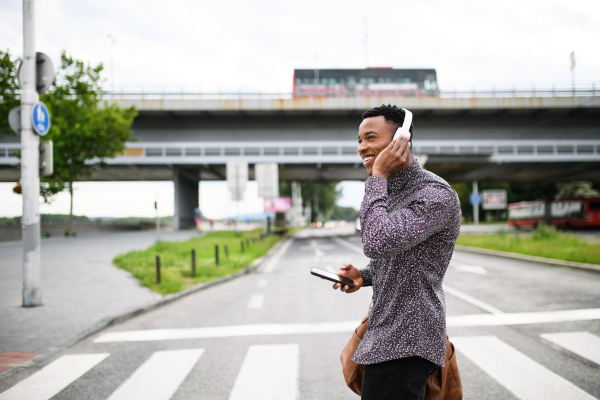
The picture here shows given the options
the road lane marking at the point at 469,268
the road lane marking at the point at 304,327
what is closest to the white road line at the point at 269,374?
the road lane marking at the point at 304,327

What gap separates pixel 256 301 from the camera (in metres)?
8.08

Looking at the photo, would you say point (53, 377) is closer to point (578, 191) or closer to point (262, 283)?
point (262, 283)

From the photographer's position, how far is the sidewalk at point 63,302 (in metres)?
5.48

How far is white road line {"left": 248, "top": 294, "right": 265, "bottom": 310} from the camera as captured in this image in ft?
24.9

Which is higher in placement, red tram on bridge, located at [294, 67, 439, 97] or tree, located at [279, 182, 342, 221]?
red tram on bridge, located at [294, 67, 439, 97]

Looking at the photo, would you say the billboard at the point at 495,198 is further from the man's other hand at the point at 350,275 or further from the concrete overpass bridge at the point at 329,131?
the man's other hand at the point at 350,275

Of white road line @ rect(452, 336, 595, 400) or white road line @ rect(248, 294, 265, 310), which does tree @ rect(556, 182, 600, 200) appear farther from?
white road line @ rect(452, 336, 595, 400)

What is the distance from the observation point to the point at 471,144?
29.3m

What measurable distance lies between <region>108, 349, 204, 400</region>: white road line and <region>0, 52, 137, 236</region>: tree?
70.5 feet

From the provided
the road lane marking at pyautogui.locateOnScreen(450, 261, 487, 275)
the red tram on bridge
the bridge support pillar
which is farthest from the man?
the bridge support pillar

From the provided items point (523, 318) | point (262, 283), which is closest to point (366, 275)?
point (523, 318)

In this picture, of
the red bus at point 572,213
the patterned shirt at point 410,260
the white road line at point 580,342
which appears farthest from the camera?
the red bus at point 572,213

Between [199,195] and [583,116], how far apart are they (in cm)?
3242

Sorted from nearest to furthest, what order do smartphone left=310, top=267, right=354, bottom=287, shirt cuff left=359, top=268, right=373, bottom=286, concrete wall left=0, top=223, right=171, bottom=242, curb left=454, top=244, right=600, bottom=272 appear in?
smartphone left=310, top=267, right=354, bottom=287 < shirt cuff left=359, top=268, right=373, bottom=286 < curb left=454, top=244, right=600, bottom=272 < concrete wall left=0, top=223, right=171, bottom=242
